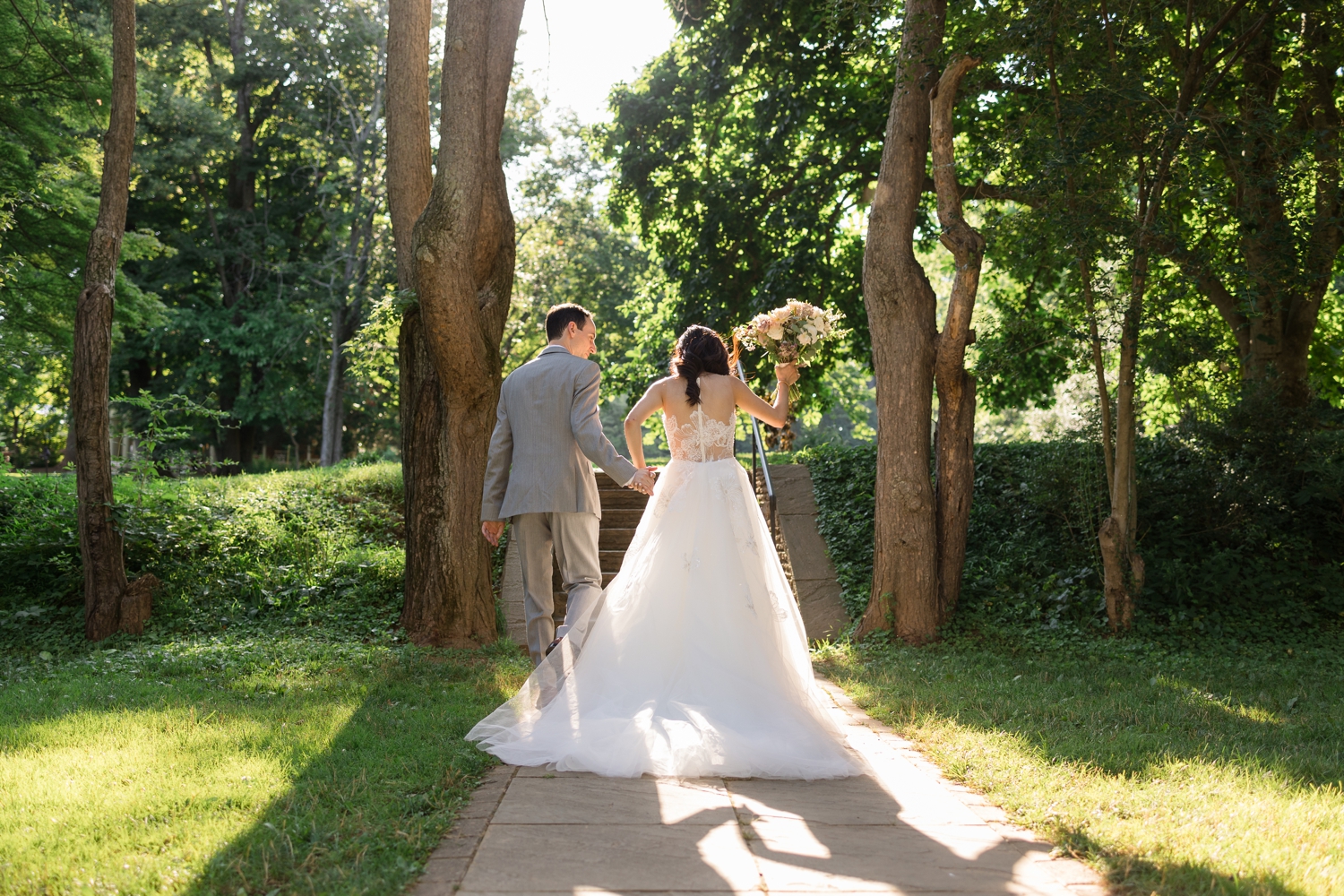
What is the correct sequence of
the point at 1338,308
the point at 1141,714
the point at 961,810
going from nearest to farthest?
the point at 961,810 → the point at 1141,714 → the point at 1338,308

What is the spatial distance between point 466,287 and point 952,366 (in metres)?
4.38

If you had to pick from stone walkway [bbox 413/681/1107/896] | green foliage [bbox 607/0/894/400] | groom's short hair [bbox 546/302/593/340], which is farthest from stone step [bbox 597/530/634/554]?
stone walkway [bbox 413/681/1107/896]

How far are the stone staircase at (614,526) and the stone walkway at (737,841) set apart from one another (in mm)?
6332

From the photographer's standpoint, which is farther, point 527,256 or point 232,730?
point 527,256

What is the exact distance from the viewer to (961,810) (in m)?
4.02

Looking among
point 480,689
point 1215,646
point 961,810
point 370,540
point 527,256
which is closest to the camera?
point 961,810

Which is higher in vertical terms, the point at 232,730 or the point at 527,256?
the point at 527,256

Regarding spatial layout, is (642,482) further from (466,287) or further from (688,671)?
(466,287)

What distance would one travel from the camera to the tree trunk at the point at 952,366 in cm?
870

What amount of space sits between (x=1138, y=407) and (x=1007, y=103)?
6.63 meters

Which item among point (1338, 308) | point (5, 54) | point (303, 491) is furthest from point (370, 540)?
point (1338, 308)

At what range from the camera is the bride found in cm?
453

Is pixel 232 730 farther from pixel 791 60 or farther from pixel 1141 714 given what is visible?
pixel 791 60

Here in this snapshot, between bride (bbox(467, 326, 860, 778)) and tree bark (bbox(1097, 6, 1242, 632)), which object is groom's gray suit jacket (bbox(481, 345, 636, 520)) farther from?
tree bark (bbox(1097, 6, 1242, 632))
